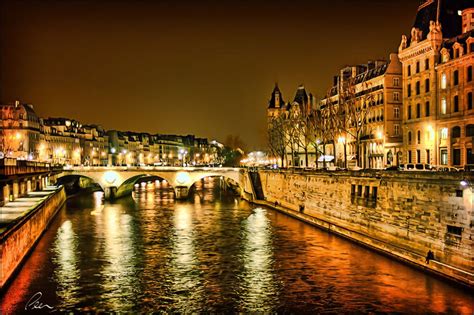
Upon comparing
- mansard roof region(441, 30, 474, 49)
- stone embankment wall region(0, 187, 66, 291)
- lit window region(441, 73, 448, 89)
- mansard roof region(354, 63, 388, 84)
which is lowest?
stone embankment wall region(0, 187, 66, 291)

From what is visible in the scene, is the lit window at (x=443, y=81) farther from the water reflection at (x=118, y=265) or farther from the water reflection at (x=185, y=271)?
the water reflection at (x=118, y=265)

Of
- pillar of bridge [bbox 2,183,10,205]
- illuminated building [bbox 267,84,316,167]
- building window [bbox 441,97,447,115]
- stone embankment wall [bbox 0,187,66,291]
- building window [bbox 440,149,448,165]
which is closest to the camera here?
stone embankment wall [bbox 0,187,66,291]

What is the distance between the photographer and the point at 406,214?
34250 mm

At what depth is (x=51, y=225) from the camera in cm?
5250

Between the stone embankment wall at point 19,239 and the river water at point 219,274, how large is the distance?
73cm

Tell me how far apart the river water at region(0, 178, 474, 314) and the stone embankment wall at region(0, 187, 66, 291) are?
0.73m

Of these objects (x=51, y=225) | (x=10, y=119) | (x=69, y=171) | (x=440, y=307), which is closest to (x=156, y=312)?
(x=440, y=307)

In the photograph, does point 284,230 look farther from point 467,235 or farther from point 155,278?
point 467,235

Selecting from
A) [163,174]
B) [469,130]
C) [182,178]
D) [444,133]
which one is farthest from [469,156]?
[163,174]

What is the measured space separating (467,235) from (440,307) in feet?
14.4

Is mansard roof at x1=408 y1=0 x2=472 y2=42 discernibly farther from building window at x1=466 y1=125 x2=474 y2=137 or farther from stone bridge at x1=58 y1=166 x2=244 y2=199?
stone bridge at x1=58 y1=166 x2=244 y2=199

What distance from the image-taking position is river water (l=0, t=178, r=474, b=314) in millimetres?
26422

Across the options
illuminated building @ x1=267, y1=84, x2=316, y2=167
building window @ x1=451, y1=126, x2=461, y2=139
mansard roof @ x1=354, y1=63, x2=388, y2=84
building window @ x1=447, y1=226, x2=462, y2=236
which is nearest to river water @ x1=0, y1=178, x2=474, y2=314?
building window @ x1=447, y1=226, x2=462, y2=236

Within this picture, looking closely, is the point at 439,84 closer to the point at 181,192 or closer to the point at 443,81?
the point at 443,81
